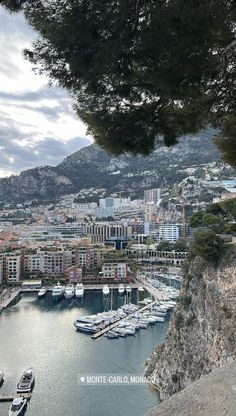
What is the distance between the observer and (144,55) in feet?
5.98

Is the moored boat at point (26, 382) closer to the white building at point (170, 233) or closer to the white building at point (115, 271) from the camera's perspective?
the white building at point (115, 271)

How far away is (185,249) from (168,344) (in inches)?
724

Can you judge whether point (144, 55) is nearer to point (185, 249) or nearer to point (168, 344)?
point (168, 344)

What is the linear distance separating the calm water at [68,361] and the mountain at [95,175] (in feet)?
143

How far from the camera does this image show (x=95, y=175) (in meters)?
64.8

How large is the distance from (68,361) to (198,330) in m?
3.77

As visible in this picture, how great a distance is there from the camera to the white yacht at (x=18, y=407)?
24.6 ft

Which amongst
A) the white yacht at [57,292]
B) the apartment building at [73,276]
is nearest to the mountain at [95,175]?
the apartment building at [73,276]

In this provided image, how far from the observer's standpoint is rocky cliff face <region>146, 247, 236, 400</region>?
7.20 m

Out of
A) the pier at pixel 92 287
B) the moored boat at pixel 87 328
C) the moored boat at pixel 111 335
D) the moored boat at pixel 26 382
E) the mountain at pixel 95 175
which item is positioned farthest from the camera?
the mountain at pixel 95 175

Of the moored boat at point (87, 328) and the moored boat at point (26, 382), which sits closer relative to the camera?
the moored boat at point (26, 382)

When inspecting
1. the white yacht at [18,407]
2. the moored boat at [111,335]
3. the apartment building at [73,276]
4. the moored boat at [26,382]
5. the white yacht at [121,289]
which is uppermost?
the apartment building at [73,276]

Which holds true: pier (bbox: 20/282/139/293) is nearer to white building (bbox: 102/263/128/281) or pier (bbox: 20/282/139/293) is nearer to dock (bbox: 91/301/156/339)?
white building (bbox: 102/263/128/281)

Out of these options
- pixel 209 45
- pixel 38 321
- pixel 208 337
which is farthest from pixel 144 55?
pixel 38 321
